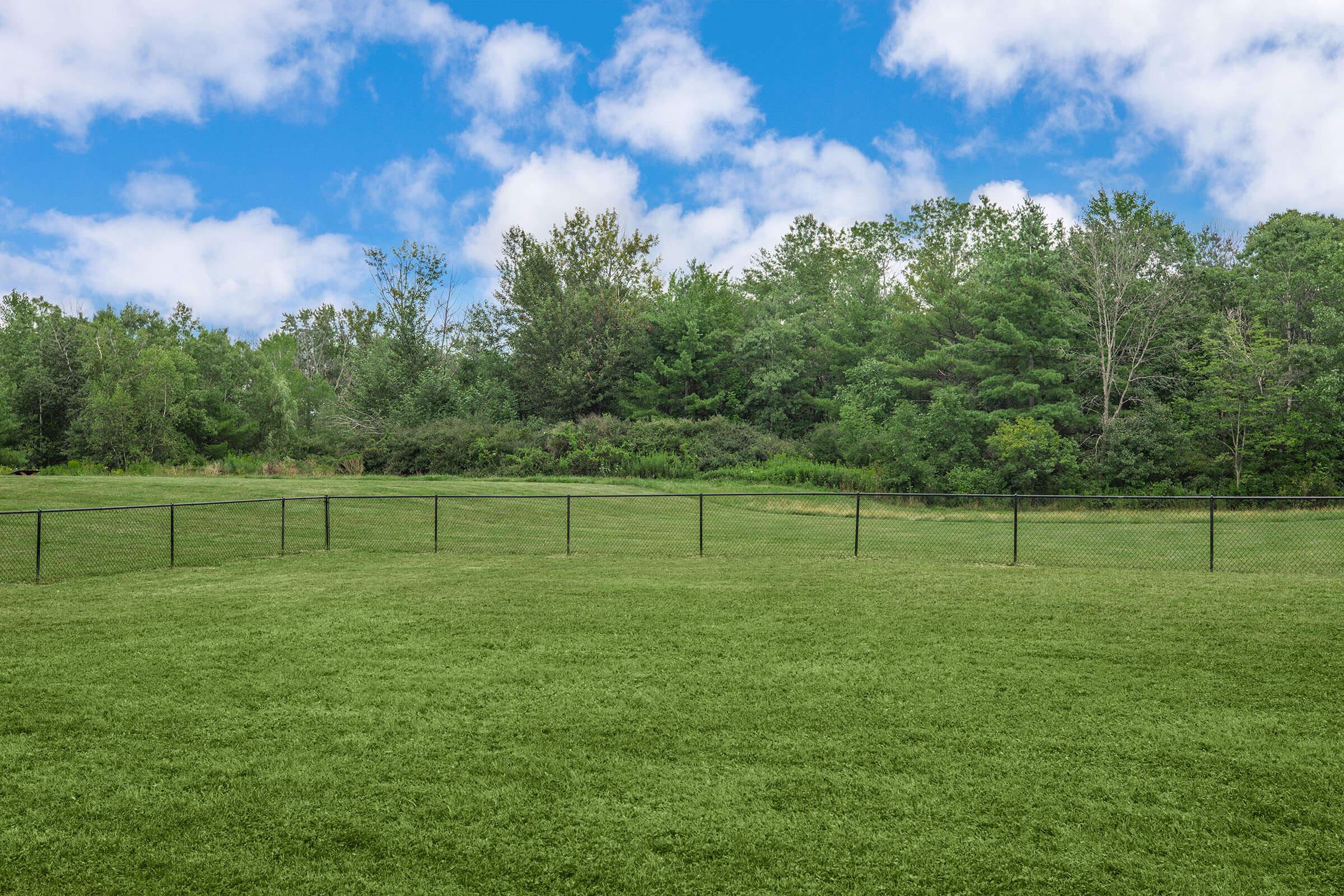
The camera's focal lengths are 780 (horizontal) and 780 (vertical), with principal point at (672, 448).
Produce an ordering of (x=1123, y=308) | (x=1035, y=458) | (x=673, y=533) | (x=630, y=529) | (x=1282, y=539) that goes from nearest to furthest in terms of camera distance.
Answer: (x=1282, y=539)
(x=673, y=533)
(x=630, y=529)
(x=1035, y=458)
(x=1123, y=308)

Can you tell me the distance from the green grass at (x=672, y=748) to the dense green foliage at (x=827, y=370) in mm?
25859

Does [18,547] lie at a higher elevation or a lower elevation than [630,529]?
higher

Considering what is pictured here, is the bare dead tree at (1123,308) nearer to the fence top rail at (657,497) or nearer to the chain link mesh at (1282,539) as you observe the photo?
the chain link mesh at (1282,539)

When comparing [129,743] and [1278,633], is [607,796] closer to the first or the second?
[129,743]

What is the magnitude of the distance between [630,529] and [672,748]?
15401 millimetres

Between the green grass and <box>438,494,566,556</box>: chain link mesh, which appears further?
<box>438,494,566,556</box>: chain link mesh

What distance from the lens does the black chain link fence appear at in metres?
14.9

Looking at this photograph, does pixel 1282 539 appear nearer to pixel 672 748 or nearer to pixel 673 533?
pixel 673 533

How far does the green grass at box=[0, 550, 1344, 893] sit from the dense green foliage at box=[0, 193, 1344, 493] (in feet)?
84.8

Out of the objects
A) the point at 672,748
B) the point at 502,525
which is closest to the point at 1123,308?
the point at 502,525

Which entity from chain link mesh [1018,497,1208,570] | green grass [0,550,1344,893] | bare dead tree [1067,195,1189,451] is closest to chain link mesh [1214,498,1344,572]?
chain link mesh [1018,497,1208,570]

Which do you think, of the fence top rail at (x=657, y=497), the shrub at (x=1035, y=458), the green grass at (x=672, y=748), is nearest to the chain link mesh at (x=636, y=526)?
the fence top rail at (x=657, y=497)

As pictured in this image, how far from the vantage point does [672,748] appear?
5656 millimetres

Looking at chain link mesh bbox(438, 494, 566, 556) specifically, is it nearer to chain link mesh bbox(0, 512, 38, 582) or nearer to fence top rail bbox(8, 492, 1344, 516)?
fence top rail bbox(8, 492, 1344, 516)
